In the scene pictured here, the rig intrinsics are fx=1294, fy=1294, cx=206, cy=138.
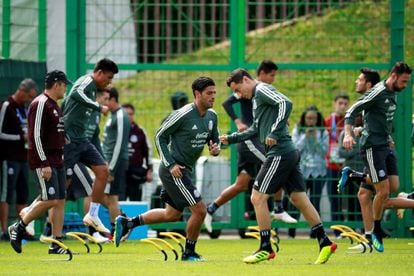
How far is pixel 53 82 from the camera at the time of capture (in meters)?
15.3

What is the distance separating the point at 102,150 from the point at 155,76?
2370 mm

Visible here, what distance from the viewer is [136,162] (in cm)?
2077

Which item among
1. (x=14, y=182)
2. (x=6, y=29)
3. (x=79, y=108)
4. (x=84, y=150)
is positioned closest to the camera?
→ (x=79, y=108)

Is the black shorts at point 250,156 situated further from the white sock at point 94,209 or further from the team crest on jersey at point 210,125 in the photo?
the team crest on jersey at point 210,125

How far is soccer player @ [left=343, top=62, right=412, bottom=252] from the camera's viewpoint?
1572 cm

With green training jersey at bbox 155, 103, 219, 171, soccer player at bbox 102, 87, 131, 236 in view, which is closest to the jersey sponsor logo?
green training jersey at bbox 155, 103, 219, 171

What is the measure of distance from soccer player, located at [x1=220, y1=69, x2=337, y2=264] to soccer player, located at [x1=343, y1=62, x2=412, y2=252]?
1.79 metres

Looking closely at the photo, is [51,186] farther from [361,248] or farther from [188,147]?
[361,248]

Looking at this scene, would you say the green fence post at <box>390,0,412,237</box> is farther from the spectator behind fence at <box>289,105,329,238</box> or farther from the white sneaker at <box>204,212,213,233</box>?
the white sneaker at <box>204,212,213,233</box>

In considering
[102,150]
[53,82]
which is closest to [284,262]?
[53,82]

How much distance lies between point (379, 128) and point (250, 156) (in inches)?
121

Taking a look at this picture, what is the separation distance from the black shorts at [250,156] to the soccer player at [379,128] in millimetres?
2534

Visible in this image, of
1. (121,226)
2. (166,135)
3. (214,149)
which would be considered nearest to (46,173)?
(121,226)

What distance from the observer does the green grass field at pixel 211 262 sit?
12.6m
